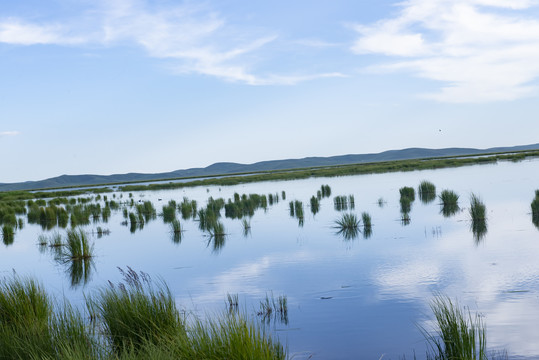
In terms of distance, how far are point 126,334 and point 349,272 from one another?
17.0 feet

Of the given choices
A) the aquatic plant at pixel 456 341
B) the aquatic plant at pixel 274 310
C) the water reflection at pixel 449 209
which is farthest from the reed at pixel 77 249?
the water reflection at pixel 449 209

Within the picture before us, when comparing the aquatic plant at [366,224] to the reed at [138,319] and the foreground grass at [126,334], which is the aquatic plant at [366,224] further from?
the reed at [138,319]

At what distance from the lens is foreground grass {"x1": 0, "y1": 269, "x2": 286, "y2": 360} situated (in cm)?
463

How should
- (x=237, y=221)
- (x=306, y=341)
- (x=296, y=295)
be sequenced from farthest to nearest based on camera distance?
1. (x=237, y=221)
2. (x=296, y=295)
3. (x=306, y=341)

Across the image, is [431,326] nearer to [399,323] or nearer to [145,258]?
[399,323]

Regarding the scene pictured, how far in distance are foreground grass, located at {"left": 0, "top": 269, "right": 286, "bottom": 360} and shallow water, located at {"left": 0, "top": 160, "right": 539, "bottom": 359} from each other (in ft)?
5.06

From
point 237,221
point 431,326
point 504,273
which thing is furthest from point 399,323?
point 237,221

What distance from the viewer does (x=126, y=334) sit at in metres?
6.32

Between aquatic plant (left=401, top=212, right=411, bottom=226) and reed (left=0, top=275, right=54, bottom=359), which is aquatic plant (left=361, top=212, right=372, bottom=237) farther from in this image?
reed (left=0, top=275, right=54, bottom=359)

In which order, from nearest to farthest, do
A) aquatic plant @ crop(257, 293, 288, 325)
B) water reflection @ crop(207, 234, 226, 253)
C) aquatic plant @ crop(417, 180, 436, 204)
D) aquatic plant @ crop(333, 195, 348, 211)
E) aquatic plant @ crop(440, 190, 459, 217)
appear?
aquatic plant @ crop(257, 293, 288, 325) < water reflection @ crop(207, 234, 226, 253) < aquatic plant @ crop(440, 190, 459, 217) < aquatic plant @ crop(333, 195, 348, 211) < aquatic plant @ crop(417, 180, 436, 204)

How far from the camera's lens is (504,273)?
9.41m

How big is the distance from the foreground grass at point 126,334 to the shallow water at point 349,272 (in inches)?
60.8

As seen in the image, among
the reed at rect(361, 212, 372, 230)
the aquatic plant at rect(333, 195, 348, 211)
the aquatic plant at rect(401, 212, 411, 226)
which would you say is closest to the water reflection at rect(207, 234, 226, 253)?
the reed at rect(361, 212, 372, 230)

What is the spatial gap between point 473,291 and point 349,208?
1417cm
